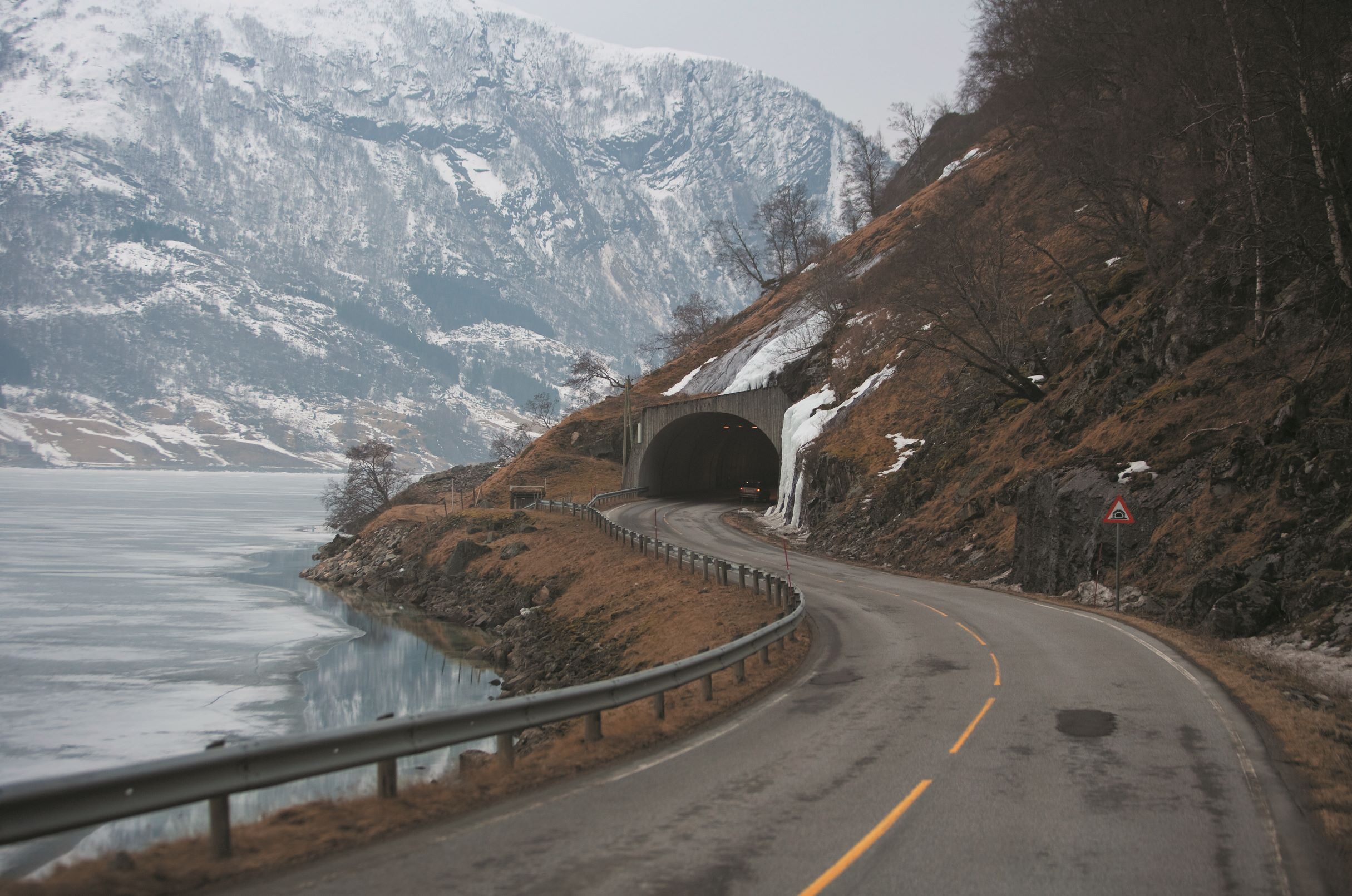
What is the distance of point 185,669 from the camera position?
32938mm

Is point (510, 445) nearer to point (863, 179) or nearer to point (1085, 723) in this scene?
point (863, 179)

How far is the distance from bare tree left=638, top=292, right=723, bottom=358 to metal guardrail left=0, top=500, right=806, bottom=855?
88.7 m

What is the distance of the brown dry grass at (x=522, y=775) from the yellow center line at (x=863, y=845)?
3137mm

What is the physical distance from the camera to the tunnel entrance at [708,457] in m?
68.8

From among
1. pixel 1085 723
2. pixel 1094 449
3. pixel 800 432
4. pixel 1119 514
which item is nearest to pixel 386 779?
pixel 1085 723

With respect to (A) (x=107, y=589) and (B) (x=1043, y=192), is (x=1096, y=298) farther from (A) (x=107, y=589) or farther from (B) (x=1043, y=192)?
(A) (x=107, y=589)

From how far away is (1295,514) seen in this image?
18828mm

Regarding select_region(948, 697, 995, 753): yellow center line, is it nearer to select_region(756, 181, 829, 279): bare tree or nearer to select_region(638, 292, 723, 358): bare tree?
select_region(756, 181, 829, 279): bare tree

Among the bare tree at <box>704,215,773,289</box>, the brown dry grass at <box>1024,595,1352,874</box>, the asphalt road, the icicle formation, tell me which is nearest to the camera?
the asphalt road

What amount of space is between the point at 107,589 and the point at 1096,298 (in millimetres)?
53783

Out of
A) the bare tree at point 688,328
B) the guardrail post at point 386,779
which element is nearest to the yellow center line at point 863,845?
the guardrail post at point 386,779

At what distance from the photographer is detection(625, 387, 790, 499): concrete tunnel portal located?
58625mm

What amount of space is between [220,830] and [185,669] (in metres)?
30.4

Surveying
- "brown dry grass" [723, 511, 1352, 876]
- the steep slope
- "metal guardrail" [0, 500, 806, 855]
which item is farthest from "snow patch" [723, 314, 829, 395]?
"metal guardrail" [0, 500, 806, 855]
